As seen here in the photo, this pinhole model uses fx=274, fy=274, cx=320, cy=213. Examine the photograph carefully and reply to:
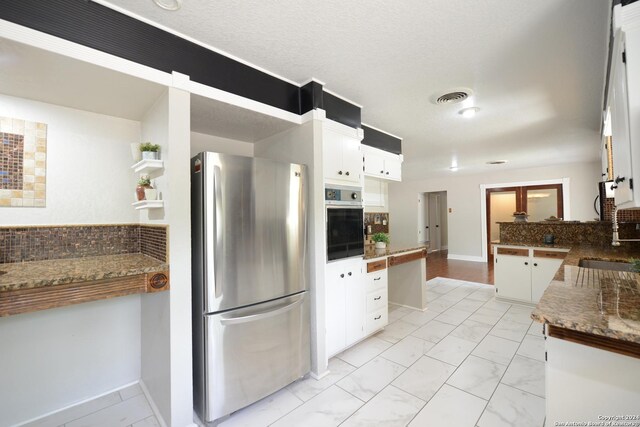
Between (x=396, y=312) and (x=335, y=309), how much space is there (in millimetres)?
1543

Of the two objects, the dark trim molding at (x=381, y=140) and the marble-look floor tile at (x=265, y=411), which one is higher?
the dark trim molding at (x=381, y=140)

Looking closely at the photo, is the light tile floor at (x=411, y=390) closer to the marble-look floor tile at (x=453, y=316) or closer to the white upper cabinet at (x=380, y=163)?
the marble-look floor tile at (x=453, y=316)

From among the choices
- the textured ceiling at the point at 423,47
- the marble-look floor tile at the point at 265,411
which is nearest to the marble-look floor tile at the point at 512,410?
the marble-look floor tile at the point at 265,411

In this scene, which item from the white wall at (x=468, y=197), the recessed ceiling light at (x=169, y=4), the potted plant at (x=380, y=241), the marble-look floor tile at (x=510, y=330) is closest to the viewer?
the recessed ceiling light at (x=169, y=4)

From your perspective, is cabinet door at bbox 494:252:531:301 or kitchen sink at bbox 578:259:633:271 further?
cabinet door at bbox 494:252:531:301

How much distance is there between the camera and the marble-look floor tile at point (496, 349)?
2469mm

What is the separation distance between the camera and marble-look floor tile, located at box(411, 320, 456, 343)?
2.90 metres

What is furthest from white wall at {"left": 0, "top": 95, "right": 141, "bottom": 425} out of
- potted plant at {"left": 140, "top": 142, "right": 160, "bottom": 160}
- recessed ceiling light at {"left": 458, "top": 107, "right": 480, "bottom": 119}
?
recessed ceiling light at {"left": 458, "top": 107, "right": 480, "bottom": 119}

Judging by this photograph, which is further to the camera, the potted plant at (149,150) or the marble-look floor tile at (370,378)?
the marble-look floor tile at (370,378)

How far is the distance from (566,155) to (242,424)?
7000mm

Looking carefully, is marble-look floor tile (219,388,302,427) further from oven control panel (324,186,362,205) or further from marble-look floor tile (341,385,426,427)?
oven control panel (324,186,362,205)

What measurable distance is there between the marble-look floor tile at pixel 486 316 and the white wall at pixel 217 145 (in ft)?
11.0

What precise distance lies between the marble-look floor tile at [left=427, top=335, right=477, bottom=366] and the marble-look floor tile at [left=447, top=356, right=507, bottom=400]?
7cm

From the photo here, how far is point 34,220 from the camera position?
1823 millimetres
